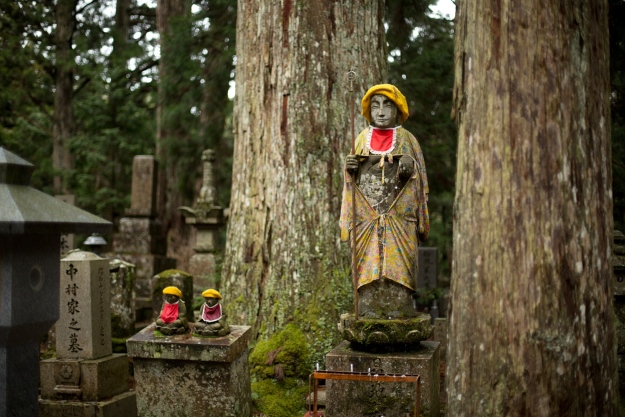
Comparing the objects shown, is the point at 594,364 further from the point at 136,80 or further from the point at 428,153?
the point at 136,80

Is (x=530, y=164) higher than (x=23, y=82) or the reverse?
the reverse

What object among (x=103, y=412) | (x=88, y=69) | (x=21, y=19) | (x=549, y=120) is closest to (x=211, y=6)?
(x=88, y=69)

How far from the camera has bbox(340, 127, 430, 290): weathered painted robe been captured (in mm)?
6184

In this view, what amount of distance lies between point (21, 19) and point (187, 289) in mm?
12981

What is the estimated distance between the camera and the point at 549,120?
142 inches

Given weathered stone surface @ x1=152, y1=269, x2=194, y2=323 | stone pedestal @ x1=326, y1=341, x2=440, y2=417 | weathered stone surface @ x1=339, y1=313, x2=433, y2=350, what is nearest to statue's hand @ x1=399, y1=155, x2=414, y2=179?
weathered stone surface @ x1=339, y1=313, x2=433, y2=350

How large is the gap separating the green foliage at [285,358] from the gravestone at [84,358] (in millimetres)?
1507

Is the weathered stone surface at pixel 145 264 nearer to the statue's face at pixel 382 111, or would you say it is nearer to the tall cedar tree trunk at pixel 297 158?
the tall cedar tree trunk at pixel 297 158

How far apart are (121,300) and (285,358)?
2826 mm

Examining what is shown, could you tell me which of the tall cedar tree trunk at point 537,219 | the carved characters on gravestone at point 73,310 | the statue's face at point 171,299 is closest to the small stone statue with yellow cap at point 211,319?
the statue's face at point 171,299

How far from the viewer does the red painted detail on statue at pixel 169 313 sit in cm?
646

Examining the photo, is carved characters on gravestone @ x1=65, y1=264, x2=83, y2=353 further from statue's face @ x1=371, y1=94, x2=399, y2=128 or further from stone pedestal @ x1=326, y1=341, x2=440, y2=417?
statue's face @ x1=371, y1=94, x2=399, y2=128

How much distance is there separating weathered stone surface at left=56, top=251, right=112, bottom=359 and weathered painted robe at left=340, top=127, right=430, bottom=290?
307cm

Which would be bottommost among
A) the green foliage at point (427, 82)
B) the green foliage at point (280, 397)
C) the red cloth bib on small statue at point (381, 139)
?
the green foliage at point (280, 397)
